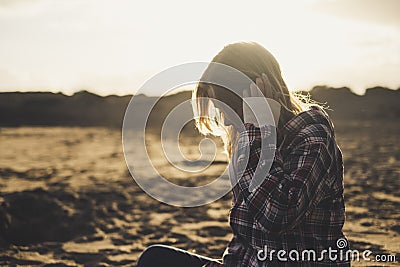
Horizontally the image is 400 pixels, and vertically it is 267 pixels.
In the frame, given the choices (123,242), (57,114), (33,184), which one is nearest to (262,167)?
(123,242)

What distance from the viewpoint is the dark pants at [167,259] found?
257cm

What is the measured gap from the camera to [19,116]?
4038 cm

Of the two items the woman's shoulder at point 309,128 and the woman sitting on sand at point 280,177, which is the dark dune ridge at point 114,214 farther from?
the woman's shoulder at point 309,128

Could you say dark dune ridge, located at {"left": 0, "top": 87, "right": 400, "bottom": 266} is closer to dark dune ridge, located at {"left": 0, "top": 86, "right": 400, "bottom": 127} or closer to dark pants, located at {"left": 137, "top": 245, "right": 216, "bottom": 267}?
dark pants, located at {"left": 137, "top": 245, "right": 216, "bottom": 267}

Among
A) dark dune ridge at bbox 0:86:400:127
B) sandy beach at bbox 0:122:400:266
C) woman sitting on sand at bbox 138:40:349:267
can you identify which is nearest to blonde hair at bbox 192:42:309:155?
woman sitting on sand at bbox 138:40:349:267

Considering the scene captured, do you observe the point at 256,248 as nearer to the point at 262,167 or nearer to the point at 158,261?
the point at 262,167

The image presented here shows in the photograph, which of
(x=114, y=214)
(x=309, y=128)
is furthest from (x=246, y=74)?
(x=114, y=214)

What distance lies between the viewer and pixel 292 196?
6.78 ft

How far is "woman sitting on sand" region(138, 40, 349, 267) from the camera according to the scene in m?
2.10

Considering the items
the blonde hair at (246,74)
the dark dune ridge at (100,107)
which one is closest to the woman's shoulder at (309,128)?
the blonde hair at (246,74)

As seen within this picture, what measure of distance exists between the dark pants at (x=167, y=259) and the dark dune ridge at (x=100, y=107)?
33375 millimetres

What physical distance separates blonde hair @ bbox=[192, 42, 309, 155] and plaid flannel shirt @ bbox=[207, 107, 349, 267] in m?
0.13

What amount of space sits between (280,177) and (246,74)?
1.47 feet

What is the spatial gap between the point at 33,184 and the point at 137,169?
2660mm
